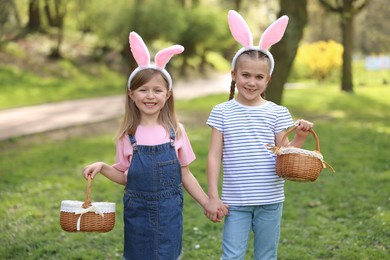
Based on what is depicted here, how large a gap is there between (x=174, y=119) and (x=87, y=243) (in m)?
2.21

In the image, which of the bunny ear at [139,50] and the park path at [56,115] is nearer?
the bunny ear at [139,50]

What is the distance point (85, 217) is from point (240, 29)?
4.43 ft

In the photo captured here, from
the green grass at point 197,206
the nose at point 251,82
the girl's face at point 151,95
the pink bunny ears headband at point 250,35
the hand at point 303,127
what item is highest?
the pink bunny ears headband at point 250,35

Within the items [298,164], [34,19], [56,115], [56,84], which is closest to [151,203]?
[298,164]

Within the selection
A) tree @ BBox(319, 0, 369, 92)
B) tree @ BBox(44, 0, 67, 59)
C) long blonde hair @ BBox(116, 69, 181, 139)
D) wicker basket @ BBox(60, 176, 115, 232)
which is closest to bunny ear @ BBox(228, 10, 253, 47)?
long blonde hair @ BBox(116, 69, 181, 139)

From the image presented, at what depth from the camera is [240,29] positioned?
3170 mm

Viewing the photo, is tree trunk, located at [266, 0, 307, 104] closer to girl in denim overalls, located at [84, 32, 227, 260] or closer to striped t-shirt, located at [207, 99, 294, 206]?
striped t-shirt, located at [207, 99, 294, 206]

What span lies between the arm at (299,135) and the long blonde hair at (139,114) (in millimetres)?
578

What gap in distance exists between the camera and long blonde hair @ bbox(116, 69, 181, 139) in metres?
3.01

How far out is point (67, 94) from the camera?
1783 cm

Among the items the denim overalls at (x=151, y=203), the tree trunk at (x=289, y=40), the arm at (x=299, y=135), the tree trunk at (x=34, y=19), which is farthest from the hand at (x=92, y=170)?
the tree trunk at (x=34, y=19)

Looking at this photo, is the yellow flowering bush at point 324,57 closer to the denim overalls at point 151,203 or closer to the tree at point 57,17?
the tree at point 57,17

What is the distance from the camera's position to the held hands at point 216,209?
3074 mm

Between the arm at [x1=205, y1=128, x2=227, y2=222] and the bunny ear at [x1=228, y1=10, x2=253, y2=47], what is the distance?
54cm
